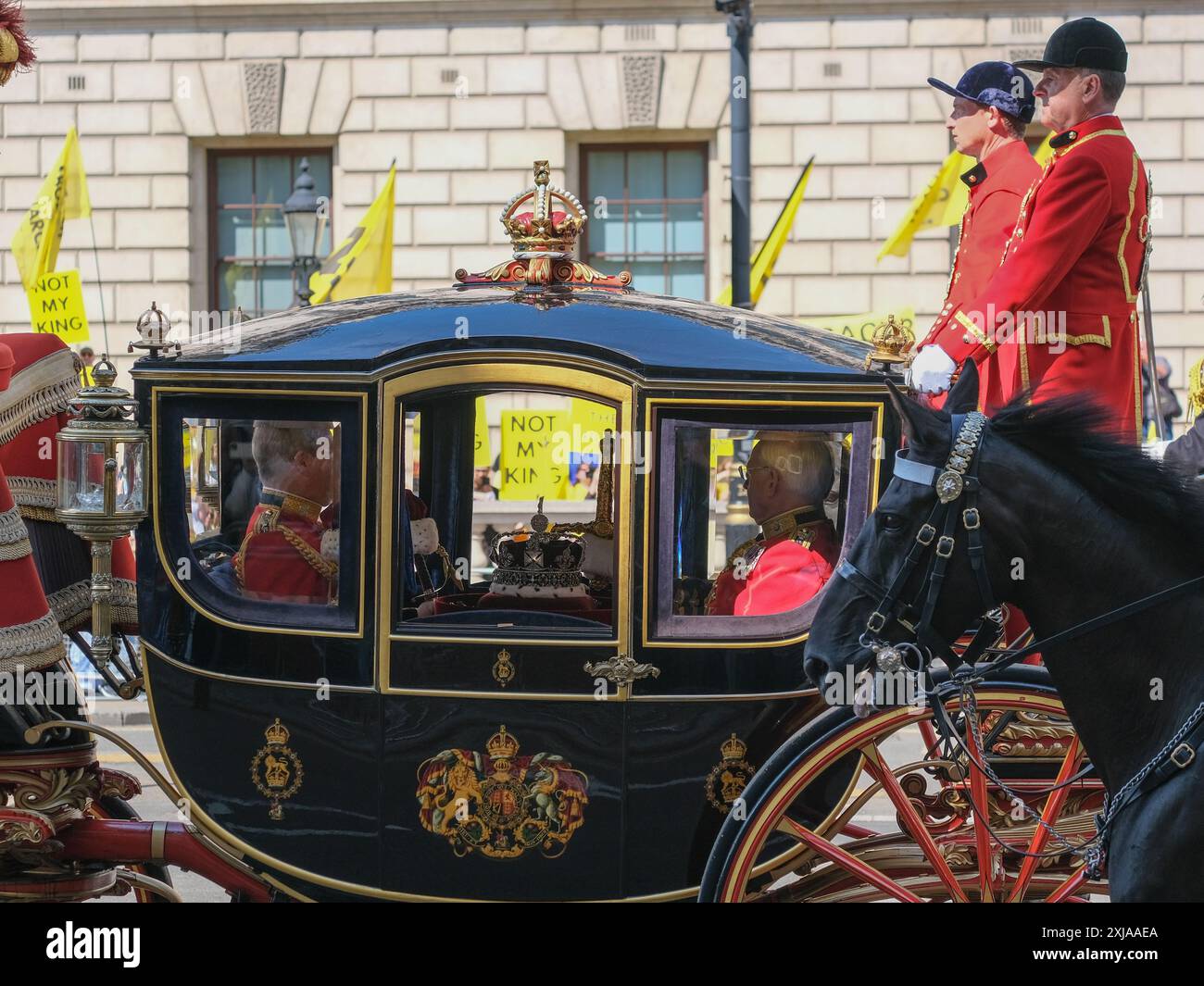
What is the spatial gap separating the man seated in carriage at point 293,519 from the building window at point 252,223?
12850 mm

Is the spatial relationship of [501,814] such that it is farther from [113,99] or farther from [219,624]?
[113,99]

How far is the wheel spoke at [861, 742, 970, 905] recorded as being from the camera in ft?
12.0

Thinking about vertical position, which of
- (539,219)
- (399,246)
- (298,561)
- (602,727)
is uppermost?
(399,246)

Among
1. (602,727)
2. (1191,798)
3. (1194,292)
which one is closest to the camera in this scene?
(1191,798)

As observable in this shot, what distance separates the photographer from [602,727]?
3822mm

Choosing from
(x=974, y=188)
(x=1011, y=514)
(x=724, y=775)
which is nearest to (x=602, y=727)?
(x=724, y=775)

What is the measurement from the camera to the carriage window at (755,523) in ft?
12.7

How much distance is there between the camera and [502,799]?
385cm

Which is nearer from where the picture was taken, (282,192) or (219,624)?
(219,624)

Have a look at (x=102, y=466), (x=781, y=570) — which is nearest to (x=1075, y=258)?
(x=781, y=570)

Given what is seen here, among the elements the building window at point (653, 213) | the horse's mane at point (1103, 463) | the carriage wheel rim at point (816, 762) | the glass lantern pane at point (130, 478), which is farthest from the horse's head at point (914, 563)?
the building window at point (653, 213)

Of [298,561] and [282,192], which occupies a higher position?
[282,192]

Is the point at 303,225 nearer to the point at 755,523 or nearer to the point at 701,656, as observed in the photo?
the point at 755,523

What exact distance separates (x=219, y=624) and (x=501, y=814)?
0.88 metres
